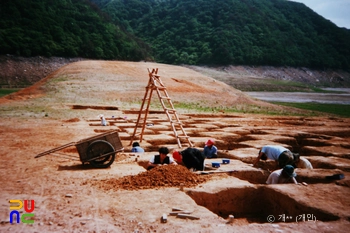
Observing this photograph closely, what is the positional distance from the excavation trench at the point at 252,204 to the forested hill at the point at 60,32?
4302 cm

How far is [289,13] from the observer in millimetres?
100000

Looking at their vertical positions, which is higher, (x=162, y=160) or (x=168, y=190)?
(x=162, y=160)

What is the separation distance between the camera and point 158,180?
569cm

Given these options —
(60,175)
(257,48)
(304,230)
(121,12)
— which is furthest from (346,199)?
(121,12)

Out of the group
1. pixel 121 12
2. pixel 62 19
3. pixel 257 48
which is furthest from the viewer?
pixel 121 12

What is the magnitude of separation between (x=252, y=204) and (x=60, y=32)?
5036 cm

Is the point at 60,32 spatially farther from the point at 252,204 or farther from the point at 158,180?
the point at 252,204

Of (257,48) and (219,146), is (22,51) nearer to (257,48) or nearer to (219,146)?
(219,146)

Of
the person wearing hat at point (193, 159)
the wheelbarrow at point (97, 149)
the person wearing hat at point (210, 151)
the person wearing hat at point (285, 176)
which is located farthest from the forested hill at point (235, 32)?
the person wearing hat at point (285, 176)

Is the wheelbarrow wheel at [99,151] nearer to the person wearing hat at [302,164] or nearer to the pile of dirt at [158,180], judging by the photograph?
the pile of dirt at [158,180]

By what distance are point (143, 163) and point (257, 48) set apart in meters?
73.6

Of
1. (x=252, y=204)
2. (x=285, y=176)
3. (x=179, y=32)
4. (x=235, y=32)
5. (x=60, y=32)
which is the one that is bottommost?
(x=252, y=204)

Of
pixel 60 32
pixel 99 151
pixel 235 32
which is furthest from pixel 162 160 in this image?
pixel 235 32

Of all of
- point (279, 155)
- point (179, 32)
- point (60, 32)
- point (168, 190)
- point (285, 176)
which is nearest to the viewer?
point (168, 190)
